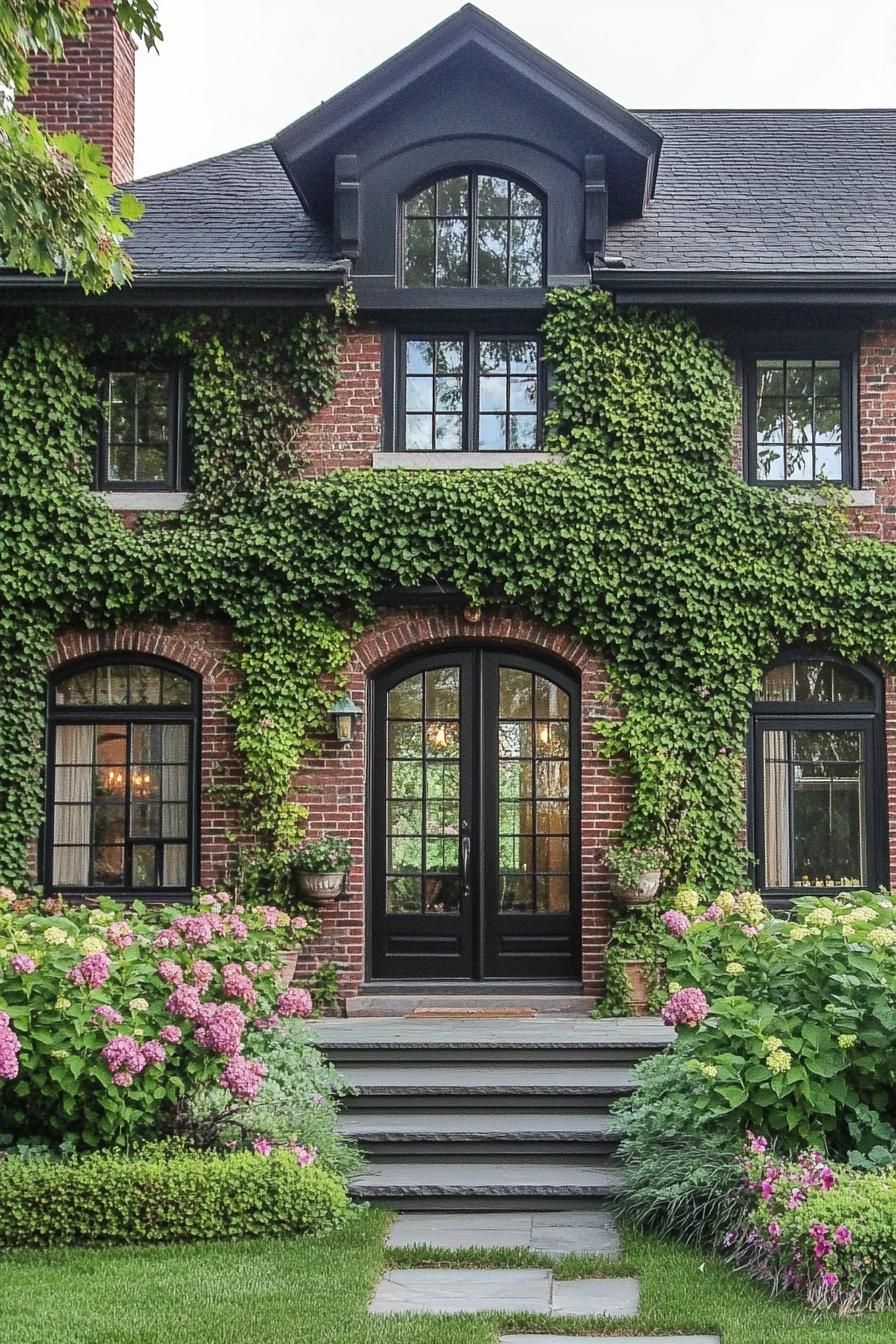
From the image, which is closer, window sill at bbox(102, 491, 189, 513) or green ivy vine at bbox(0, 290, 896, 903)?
green ivy vine at bbox(0, 290, 896, 903)

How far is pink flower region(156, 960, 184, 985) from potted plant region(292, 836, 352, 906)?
337 centimetres

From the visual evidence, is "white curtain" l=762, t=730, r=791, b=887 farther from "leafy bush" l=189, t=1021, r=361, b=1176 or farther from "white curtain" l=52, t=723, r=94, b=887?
"white curtain" l=52, t=723, r=94, b=887

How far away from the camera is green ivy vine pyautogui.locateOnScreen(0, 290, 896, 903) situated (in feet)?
35.2

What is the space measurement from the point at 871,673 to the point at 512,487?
10.1 ft

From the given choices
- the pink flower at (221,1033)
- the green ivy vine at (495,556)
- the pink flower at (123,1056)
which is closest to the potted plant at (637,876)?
the green ivy vine at (495,556)


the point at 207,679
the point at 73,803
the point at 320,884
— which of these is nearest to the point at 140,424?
the point at 207,679

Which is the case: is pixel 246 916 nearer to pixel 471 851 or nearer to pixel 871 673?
pixel 471 851

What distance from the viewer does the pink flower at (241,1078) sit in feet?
22.5

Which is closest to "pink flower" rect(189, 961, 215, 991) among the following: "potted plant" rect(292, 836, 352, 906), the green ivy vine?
"potted plant" rect(292, 836, 352, 906)

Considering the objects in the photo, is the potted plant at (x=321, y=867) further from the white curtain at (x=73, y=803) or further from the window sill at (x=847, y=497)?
the window sill at (x=847, y=497)

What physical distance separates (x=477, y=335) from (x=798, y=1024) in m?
6.37

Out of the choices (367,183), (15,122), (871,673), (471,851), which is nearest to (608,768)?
(471,851)

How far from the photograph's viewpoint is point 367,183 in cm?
1132

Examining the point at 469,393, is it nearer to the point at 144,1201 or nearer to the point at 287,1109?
the point at 287,1109
